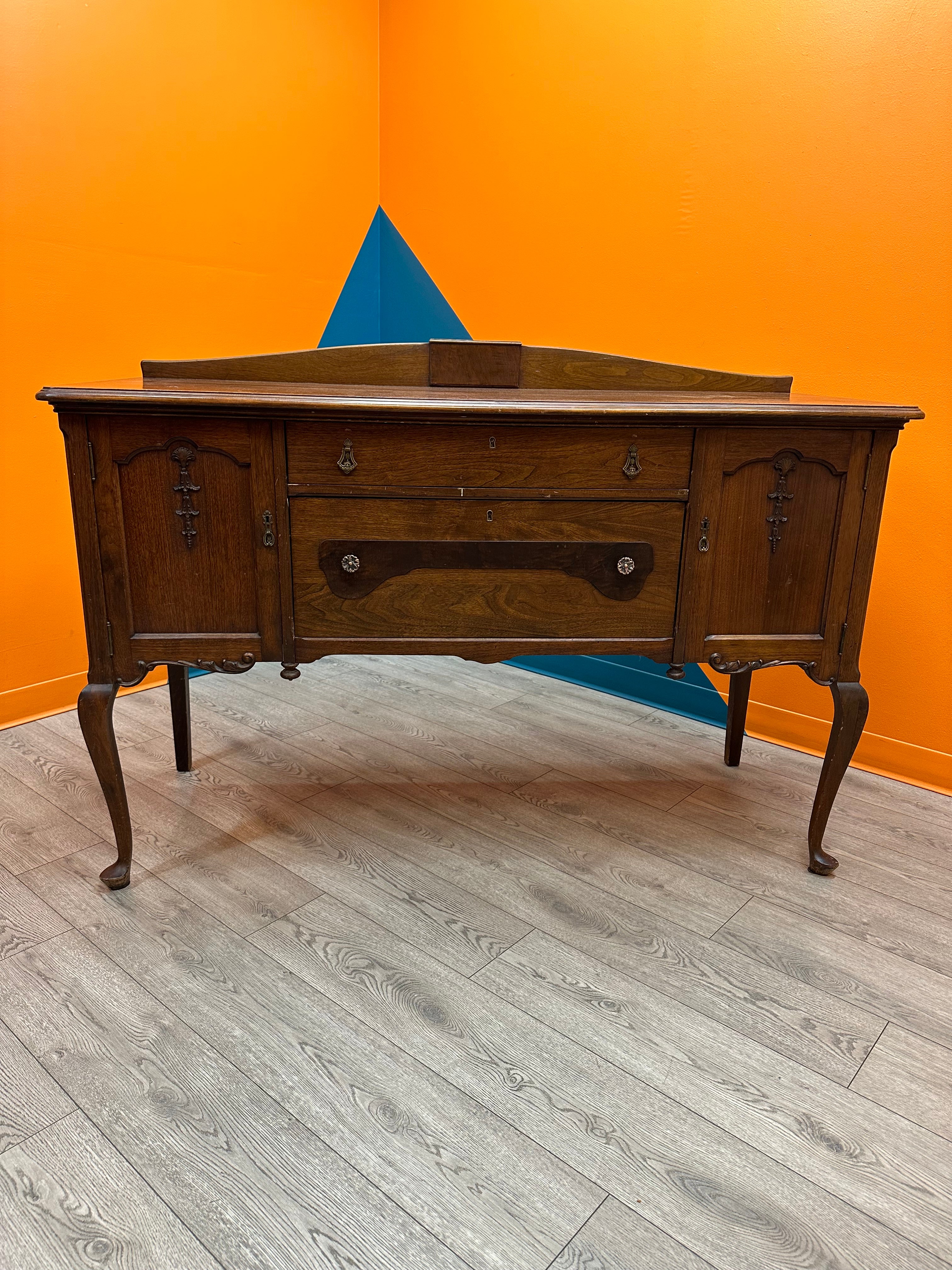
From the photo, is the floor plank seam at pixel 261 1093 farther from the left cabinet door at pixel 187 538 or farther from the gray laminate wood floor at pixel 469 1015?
the left cabinet door at pixel 187 538

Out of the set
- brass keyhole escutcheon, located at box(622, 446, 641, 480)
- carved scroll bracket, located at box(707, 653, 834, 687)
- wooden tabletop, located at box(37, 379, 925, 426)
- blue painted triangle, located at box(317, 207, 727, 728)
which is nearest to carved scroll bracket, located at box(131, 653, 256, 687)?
wooden tabletop, located at box(37, 379, 925, 426)

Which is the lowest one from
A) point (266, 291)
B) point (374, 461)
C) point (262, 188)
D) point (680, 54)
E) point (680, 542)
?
point (680, 542)

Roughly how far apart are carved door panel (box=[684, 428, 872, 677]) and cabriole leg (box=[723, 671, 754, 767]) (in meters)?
0.46

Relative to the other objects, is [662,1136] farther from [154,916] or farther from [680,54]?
[680,54]

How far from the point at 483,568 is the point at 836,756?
2.62ft

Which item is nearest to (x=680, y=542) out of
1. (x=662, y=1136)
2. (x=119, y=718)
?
(x=662, y=1136)

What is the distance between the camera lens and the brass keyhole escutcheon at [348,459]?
1.42 meters

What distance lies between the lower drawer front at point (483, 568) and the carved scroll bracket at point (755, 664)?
0.11 m

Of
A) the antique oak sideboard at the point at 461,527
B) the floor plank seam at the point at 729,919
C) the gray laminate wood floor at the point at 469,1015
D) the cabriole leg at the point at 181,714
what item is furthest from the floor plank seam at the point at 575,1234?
the cabriole leg at the point at 181,714

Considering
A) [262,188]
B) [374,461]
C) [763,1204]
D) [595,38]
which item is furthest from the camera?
[262,188]

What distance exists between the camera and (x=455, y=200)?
2750mm

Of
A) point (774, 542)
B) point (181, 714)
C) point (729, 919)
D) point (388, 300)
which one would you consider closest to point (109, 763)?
point (181, 714)

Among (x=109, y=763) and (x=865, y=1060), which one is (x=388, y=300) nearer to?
(x=109, y=763)

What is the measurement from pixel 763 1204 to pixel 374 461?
1.21 m
